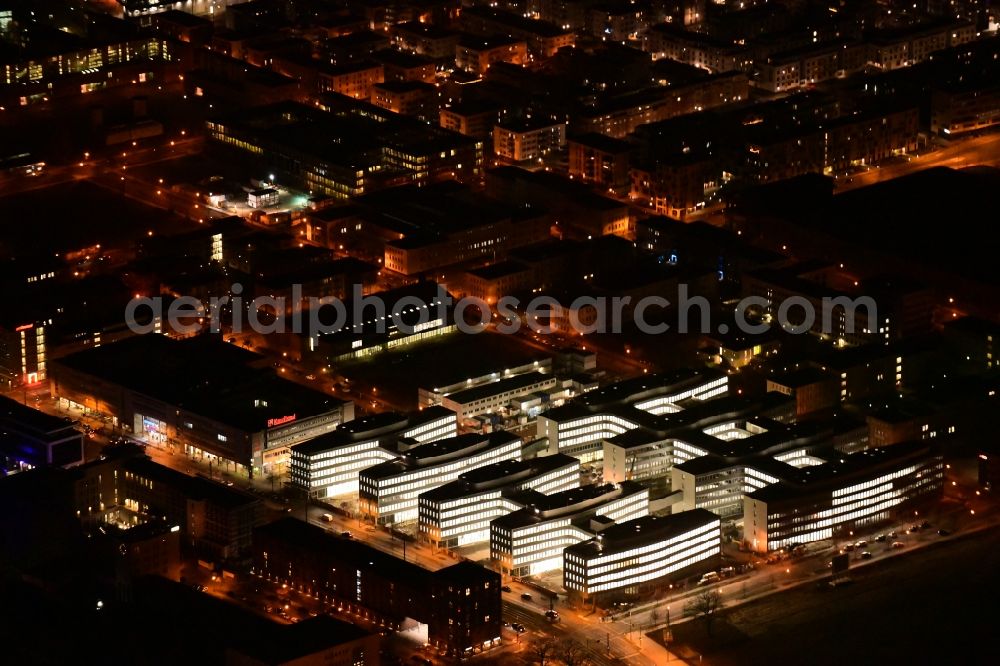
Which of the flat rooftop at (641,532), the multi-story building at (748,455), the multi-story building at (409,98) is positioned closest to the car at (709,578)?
the flat rooftop at (641,532)

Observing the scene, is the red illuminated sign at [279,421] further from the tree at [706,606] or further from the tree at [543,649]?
the tree at [706,606]

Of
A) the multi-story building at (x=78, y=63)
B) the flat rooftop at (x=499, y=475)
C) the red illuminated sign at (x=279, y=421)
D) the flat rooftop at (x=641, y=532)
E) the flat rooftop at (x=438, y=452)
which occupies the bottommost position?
the multi-story building at (x=78, y=63)

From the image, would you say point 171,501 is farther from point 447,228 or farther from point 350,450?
point 447,228

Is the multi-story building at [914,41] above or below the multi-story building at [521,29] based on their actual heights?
above

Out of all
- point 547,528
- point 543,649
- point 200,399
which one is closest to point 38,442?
point 200,399

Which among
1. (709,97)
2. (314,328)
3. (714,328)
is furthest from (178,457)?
(709,97)

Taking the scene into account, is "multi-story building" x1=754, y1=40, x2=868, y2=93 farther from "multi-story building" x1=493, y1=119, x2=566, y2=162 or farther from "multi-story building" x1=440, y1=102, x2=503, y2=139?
"multi-story building" x1=440, y1=102, x2=503, y2=139

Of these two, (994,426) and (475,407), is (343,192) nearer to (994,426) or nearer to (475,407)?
(475,407)
